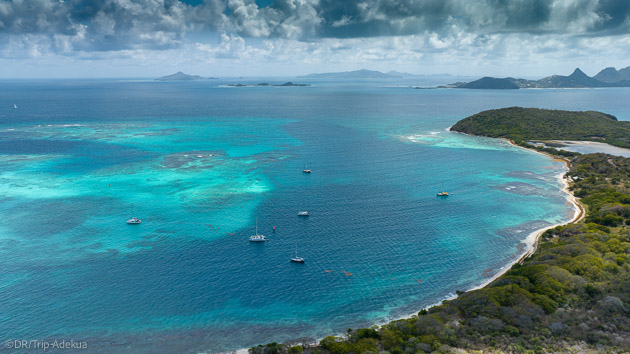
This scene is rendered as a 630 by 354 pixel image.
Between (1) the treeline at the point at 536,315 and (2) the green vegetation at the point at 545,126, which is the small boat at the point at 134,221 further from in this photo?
(2) the green vegetation at the point at 545,126

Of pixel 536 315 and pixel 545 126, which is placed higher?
pixel 545 126

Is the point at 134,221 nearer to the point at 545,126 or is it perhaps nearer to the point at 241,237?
the point at 241,237

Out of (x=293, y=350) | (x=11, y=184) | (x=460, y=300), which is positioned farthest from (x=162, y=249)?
(x=11, y=184)

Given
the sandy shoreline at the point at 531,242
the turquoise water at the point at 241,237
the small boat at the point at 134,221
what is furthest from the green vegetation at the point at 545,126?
the small boat at the point at 134,221

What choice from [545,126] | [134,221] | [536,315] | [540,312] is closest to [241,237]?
[134,221]

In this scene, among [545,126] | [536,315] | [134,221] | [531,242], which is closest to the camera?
[536,315]

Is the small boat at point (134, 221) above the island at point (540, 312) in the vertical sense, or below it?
below
